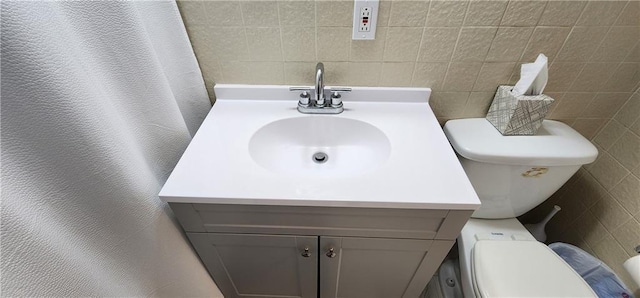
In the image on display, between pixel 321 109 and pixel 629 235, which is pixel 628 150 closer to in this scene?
pixel 629 235

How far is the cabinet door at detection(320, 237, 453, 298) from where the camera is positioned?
683mm

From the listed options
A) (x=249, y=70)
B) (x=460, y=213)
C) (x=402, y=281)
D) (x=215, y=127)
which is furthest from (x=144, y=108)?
(x=402, y=281)

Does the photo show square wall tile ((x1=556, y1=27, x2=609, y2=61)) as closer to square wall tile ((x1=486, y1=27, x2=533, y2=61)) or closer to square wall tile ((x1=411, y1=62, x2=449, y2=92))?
square wall tile ((x1=486, y1=27, x2=533, y2=61))

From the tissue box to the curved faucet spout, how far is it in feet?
1.89

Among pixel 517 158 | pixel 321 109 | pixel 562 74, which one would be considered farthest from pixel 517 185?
pixel 321 109

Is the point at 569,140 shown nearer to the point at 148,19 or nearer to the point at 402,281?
the point at 402,281

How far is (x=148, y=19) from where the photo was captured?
1.94 ft

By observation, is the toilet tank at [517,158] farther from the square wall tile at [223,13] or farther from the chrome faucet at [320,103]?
the square wall tile at [223,13]

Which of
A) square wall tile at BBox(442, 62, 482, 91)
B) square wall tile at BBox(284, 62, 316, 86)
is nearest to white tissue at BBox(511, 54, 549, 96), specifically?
square wall tile at BBox(442, 62, 482, 91)

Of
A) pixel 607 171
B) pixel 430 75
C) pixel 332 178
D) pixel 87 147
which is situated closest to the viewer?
pixel 87 147

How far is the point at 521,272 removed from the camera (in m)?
0.75

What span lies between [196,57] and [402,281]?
101 cm

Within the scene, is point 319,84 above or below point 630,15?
below

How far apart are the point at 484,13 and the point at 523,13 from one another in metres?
0.10
